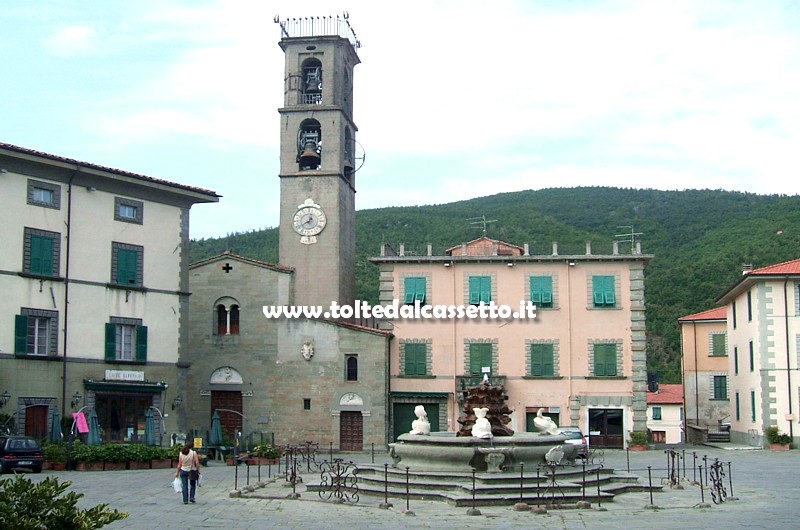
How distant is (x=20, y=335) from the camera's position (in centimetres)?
3466

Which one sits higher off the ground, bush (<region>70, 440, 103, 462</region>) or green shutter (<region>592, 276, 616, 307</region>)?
green shutter (<region>592, 276, 616, 307</region>)

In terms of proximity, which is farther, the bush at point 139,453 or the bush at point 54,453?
the bush at point 139,453

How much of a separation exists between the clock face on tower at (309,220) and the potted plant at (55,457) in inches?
728

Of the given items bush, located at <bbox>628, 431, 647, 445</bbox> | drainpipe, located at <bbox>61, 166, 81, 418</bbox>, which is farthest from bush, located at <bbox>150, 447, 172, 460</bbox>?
bush, located at <bbox>628, 431, 647, 445</bbox>

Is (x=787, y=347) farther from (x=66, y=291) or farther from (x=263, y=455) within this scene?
(x=66, y=291)

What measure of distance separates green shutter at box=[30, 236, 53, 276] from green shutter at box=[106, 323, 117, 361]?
3.07 m

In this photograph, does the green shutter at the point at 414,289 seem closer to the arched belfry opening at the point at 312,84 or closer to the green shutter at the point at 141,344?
the arched belfry opening at the point at 312,84

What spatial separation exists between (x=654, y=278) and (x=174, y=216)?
50.9 m

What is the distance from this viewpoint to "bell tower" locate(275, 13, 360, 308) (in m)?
47.3

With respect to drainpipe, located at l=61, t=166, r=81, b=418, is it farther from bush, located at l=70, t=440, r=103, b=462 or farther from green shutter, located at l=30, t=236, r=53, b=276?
bush, located at l=70, t=440, r=103, b=462

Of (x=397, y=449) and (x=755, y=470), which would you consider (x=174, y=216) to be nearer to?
(x=397, y=449)

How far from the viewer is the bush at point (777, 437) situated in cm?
4238

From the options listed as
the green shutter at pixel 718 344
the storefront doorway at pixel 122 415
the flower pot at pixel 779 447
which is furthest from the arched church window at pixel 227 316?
the green shutter at pixel 718 344

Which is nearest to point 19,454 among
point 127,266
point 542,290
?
point 127,266
